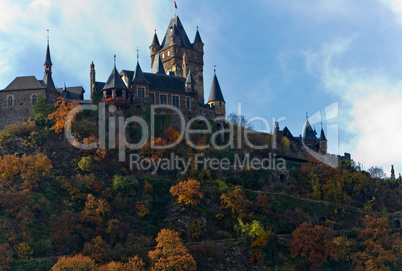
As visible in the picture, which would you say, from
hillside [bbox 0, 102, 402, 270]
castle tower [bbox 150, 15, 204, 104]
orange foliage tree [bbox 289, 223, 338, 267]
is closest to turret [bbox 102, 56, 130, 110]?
hillside [bbox 0, 102, 402, 270]

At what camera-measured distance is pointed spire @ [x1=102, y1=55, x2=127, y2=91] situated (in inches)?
3307

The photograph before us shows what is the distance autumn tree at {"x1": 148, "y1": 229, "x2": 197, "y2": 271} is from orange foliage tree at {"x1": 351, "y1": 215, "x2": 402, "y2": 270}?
18.5 meters

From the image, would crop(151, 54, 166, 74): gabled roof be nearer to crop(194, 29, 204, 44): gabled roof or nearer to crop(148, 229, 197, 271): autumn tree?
crop(194, 29, 204, 44): gabled roof


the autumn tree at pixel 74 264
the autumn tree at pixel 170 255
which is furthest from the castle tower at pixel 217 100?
the autumn tree at pixel 74 264

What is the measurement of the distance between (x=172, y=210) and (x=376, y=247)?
73.0 ft

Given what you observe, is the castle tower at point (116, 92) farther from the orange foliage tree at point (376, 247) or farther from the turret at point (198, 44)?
the orange foliage tree at point (376, 247)

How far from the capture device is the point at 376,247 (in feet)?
213

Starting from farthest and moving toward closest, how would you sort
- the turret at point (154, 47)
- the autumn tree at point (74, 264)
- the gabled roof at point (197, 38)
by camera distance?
the gabled roof at point (197, 38), the turret at point (154, 47), the autumn tree at point (74, 264)

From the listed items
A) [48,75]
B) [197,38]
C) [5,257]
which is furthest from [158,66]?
[5,257]

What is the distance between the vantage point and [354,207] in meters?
78.7

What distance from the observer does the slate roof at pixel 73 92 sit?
91.6m

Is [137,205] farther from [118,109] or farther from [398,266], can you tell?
[398,266]

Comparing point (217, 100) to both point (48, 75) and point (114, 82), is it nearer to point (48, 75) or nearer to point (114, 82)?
point (114, 82)

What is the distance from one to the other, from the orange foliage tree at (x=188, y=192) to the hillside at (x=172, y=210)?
129 mm
